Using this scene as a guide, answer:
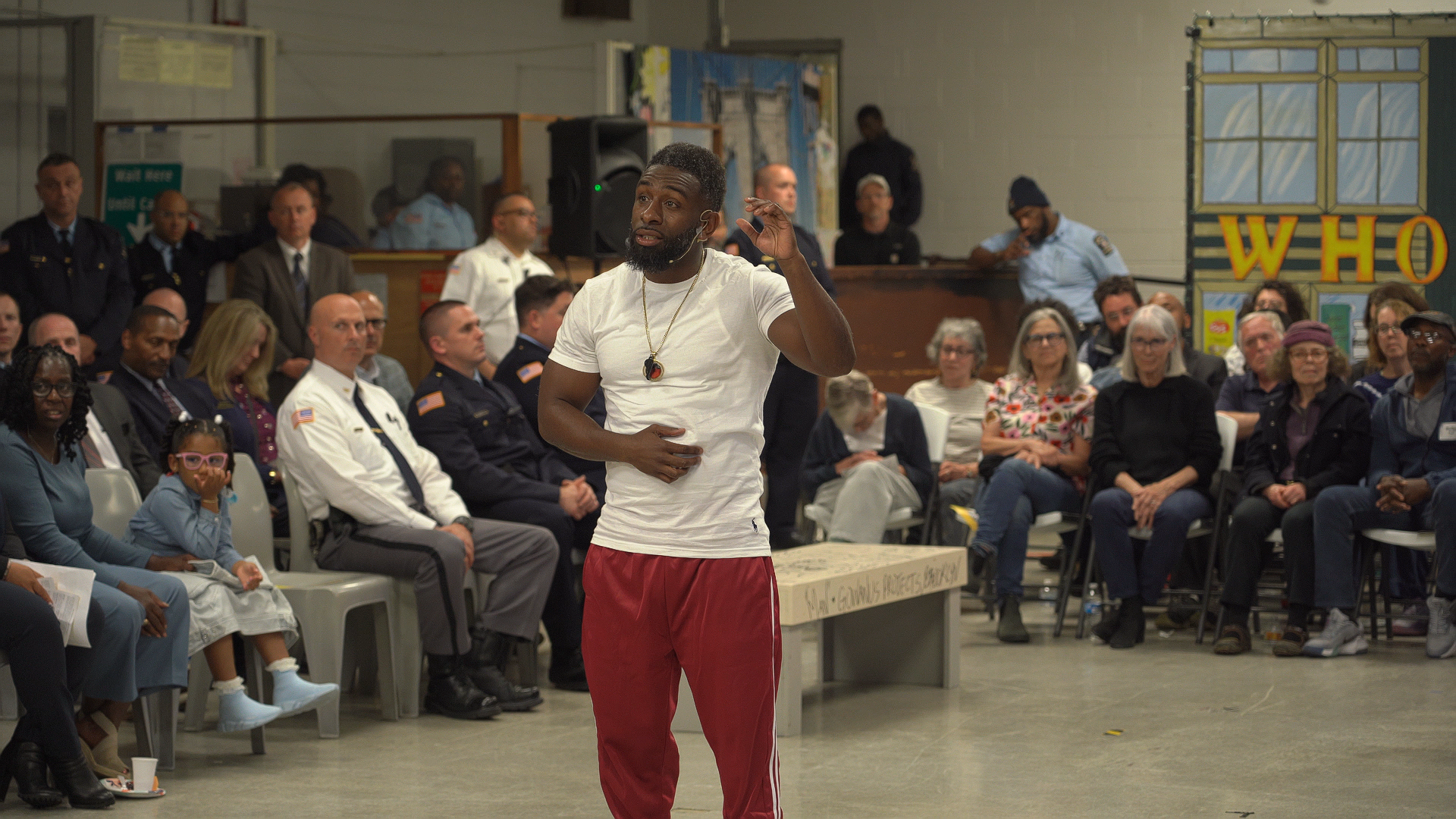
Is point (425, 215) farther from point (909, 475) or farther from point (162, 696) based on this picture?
point (162, 696)

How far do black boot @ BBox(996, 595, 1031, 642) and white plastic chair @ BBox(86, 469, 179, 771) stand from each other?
2.84m

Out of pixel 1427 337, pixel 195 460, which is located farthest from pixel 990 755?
pixel 1427 337

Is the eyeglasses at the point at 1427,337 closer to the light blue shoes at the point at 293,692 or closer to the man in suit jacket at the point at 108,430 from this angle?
the light blue shoes at the point at 293,692

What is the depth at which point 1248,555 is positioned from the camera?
558cm

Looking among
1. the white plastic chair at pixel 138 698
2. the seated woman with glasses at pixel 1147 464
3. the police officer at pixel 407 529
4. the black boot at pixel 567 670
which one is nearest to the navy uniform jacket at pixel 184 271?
the police officer at pixel 407 529

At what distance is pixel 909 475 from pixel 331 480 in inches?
94.0

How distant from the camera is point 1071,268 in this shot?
834 centimetres

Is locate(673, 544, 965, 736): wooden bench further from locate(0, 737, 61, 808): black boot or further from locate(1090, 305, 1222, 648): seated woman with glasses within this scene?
locate(0, 737, 61, 808): black boot

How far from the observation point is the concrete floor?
12.0 ft

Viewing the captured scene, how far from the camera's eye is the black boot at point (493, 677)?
15.5 feet

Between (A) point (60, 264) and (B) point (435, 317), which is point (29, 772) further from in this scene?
(A) point (60, 264)

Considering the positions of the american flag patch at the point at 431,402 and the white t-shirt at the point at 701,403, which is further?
the american flag patch at the point at 431,402

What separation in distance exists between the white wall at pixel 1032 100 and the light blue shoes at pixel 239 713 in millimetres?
7373

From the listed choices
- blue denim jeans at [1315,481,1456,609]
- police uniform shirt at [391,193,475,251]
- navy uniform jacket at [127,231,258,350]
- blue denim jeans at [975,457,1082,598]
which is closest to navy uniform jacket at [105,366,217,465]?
navy uniform jacket at [127,231,258,350]
